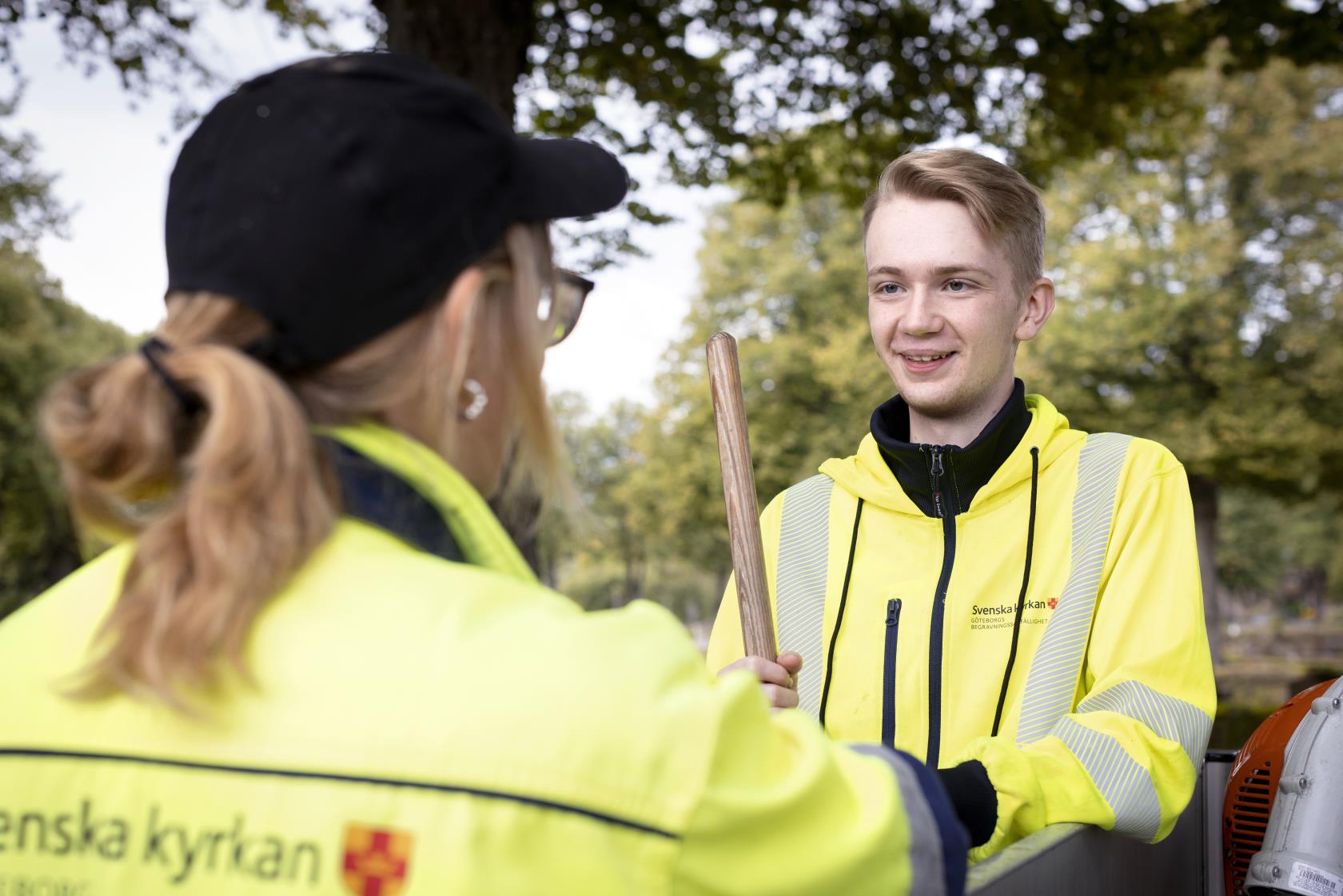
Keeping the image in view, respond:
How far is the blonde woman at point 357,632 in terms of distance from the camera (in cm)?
95

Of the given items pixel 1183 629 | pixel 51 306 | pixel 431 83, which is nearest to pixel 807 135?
pixel 1183 629

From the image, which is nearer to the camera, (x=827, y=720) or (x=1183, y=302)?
(x=827, y=720)

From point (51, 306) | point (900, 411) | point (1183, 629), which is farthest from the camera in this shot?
point (51, 306)

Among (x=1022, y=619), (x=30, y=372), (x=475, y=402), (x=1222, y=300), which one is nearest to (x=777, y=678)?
(x=1022, y=619)

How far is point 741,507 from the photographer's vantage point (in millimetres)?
2076

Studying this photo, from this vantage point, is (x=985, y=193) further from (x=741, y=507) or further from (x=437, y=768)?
(x=437, y=768)

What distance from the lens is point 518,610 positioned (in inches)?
39.4

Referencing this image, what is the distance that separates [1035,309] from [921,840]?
1.73 m

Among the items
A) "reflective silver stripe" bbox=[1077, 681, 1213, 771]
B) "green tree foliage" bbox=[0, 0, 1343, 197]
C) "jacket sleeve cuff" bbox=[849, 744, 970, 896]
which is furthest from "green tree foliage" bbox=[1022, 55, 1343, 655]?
"jacket sleeve cuff" bbox=[849, 744, 970, 896]

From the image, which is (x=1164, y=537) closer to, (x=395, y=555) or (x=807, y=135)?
(x=395, y=555)

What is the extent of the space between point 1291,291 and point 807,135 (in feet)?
44.3

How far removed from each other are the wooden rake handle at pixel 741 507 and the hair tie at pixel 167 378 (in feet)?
3.58

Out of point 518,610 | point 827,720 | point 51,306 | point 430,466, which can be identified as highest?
point 51,306

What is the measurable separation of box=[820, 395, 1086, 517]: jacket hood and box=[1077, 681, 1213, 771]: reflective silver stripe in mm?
493
